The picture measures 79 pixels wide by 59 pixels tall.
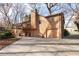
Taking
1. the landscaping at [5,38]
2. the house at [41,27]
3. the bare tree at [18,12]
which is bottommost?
the landscaping at [5,38]

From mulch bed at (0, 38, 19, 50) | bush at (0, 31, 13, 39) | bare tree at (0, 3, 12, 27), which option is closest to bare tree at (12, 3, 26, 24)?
bare tree at (0, 3, 12, 27)

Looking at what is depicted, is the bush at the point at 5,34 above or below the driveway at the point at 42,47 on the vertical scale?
above

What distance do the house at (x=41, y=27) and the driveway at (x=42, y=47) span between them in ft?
0.28

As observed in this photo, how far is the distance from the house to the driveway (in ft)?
0.28

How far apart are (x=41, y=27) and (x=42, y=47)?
33 cm

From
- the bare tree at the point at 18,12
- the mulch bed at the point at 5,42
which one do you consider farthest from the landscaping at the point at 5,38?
the bare tree at the point at 18,12

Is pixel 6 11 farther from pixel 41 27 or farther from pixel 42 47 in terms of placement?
pixel 42 47

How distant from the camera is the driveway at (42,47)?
480 cm

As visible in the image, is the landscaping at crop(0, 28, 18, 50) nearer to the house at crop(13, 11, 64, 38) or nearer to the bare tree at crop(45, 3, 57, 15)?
the house at crop(13, 11, 64, 38)

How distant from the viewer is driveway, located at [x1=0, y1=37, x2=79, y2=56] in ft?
15.8

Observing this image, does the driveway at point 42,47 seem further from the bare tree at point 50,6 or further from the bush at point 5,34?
the bare tree at point 50,6

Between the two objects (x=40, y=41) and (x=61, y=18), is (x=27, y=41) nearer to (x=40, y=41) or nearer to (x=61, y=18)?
(x=40, y=41)

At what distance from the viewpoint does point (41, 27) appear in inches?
193

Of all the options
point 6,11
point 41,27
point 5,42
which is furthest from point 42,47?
point 6,11
